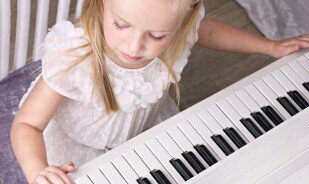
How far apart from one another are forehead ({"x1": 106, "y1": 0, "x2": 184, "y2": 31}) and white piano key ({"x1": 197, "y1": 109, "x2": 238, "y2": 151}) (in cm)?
19

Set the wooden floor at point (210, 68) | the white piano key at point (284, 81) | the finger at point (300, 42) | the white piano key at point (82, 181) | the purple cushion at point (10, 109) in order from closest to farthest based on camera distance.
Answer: the white piano key at point (82, 181) → the white piano key at point (284, 81) → the finger at point (300, 42) → the purple cushion at point (10, 109) → the wooden floor at point (210, 68)

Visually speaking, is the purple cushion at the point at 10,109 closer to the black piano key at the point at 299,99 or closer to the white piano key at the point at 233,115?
the white piano key at the point at 233,115

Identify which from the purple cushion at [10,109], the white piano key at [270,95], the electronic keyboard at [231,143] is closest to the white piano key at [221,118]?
the electronic keyboard at [231,143]

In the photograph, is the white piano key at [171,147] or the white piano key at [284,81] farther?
the white piano key at [284,81]

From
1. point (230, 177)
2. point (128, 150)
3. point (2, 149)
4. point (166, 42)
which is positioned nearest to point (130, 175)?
point (128, 150)

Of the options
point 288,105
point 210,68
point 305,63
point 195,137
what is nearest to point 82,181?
point 195,137

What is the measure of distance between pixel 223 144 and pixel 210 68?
45.9 inches

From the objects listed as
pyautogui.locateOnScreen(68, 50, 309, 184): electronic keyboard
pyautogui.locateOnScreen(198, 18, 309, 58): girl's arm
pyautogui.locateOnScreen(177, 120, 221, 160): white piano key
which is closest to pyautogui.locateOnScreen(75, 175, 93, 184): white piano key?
pyautogui.locateOnScreen(68, 50, 309, 184): electronic keyboard

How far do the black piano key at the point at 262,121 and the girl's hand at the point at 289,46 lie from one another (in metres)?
0.24

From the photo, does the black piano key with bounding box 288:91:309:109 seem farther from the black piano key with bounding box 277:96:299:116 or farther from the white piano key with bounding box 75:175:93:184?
the white piano key with bounding box 75:175:93:184

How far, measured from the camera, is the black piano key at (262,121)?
127cm

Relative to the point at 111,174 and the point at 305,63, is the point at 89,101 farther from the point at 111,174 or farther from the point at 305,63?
the point at 305,63

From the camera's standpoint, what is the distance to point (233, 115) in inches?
49.7

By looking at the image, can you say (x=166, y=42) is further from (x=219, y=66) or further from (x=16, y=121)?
(x=219, y=66)
